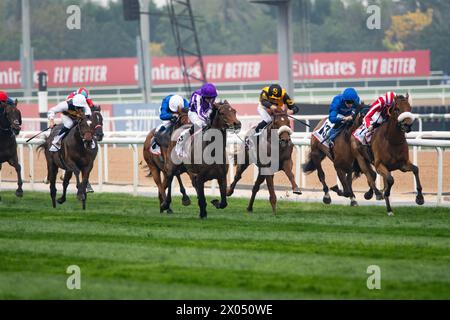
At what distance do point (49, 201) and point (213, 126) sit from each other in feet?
15.7

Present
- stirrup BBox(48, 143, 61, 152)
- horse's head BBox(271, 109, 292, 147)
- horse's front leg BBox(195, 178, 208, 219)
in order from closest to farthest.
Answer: horse's front leg BBox(195, 178, 208, 219)
horse's head BBox(271, 109, 292, 147)
stirrup BBox(48, 143, 61, 152)

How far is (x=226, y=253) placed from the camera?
1116cm

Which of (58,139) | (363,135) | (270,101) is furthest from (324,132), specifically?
(58,139)

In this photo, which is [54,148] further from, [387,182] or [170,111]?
[387,182]

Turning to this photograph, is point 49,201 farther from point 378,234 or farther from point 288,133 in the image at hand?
point 378,234

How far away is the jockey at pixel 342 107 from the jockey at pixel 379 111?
0.95m

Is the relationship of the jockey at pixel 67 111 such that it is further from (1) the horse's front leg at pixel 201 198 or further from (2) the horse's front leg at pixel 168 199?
(1) the horse's front leg at pixel 201 198

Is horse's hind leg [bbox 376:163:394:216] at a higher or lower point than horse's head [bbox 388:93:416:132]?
lower

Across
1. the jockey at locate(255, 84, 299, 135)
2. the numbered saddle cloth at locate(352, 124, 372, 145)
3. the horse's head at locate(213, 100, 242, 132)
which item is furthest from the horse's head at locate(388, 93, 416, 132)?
the horse's head at locate(213, 100, 242, 132)

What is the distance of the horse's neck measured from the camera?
15281mm

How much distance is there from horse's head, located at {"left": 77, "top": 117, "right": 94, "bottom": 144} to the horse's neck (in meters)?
4.38

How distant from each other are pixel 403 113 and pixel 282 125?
5.32 ft

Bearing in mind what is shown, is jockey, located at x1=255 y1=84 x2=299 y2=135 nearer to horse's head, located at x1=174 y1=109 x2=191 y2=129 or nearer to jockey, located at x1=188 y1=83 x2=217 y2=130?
horse's head, located at x1=174 y1=109 x2=191 y2=129

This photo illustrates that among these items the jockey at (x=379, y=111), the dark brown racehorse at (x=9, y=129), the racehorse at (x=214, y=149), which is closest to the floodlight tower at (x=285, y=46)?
the dark brown racehorse at (x=9, y=129)
